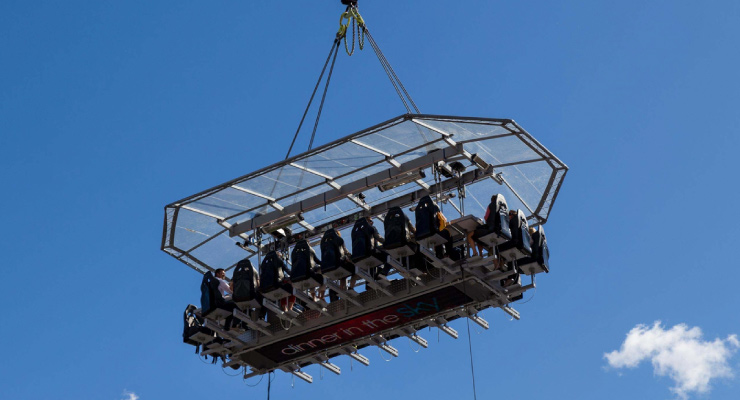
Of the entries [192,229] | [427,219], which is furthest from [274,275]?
[427,219]

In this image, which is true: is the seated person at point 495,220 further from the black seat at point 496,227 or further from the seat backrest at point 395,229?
the seat backrest at point 395,229

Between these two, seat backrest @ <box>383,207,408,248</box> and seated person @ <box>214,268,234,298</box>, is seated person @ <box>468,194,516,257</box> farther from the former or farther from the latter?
seated person @ <box>214,268,234,298</box>

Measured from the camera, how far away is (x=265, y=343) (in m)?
33.4

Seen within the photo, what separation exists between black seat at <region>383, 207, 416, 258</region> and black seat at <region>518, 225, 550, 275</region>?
2.36 meters

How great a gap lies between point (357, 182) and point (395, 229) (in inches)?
120

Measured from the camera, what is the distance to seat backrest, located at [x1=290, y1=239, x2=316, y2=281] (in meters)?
31.3

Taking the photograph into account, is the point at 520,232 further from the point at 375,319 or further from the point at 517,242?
the point at 375,319

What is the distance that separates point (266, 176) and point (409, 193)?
11.0 ft

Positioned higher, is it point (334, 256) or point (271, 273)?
point (271, 273)

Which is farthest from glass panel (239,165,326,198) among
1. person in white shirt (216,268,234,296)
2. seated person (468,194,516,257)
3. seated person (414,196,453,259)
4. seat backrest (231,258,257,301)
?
seated person (468,194,516,257)

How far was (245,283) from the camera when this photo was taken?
32031 millimetres

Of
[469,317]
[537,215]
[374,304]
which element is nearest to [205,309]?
[374,304]

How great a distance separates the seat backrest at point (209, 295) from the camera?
107 feet

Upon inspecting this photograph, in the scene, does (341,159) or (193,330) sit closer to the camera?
(341,159)
